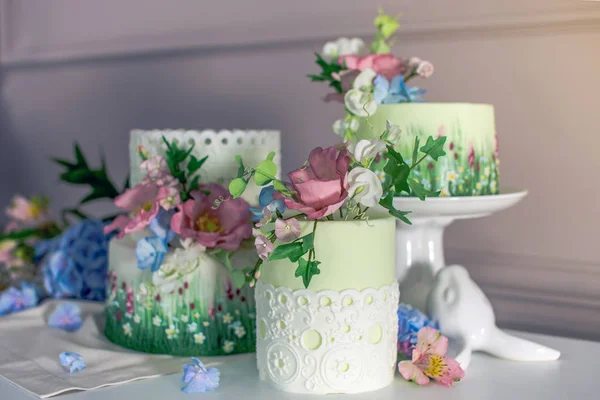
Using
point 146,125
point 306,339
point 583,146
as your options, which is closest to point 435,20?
point 583,146

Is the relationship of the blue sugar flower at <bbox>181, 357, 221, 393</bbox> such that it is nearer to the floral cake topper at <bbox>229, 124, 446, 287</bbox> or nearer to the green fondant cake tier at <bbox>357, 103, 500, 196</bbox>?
the floral cake topper at <bbox>229, 124, 446, 287</bbox>

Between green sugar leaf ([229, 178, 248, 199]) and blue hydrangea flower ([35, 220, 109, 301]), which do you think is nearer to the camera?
green sugar leaf ([229, 178, 248, 199])

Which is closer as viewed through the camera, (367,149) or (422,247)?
(367,149)

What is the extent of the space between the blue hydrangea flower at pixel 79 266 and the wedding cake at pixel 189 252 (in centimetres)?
27

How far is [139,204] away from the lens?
99cm

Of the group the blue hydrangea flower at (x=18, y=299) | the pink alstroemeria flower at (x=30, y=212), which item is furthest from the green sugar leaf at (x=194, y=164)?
the pink alstroemeria flower at (x=30, y=212)

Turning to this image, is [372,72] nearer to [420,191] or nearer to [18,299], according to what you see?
[420,191]

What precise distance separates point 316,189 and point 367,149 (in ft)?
0.21

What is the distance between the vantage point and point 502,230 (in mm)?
1173

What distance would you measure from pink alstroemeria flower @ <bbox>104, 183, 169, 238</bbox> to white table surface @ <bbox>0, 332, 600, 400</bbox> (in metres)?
0.21

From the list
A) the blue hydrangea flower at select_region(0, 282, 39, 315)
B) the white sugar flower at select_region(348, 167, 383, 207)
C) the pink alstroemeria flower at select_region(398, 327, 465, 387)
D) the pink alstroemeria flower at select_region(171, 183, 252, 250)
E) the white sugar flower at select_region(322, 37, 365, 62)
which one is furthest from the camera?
the blue hydrangea flower at select_region(0, 282, 39, 315)

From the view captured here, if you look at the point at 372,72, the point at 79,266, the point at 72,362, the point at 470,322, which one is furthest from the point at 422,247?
the point at 79,266

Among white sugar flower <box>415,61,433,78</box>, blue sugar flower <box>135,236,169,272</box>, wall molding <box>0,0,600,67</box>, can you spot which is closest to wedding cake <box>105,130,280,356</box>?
blue sugar flower <box>135,236,169,272</box>

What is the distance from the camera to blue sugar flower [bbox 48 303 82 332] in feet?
3.53
